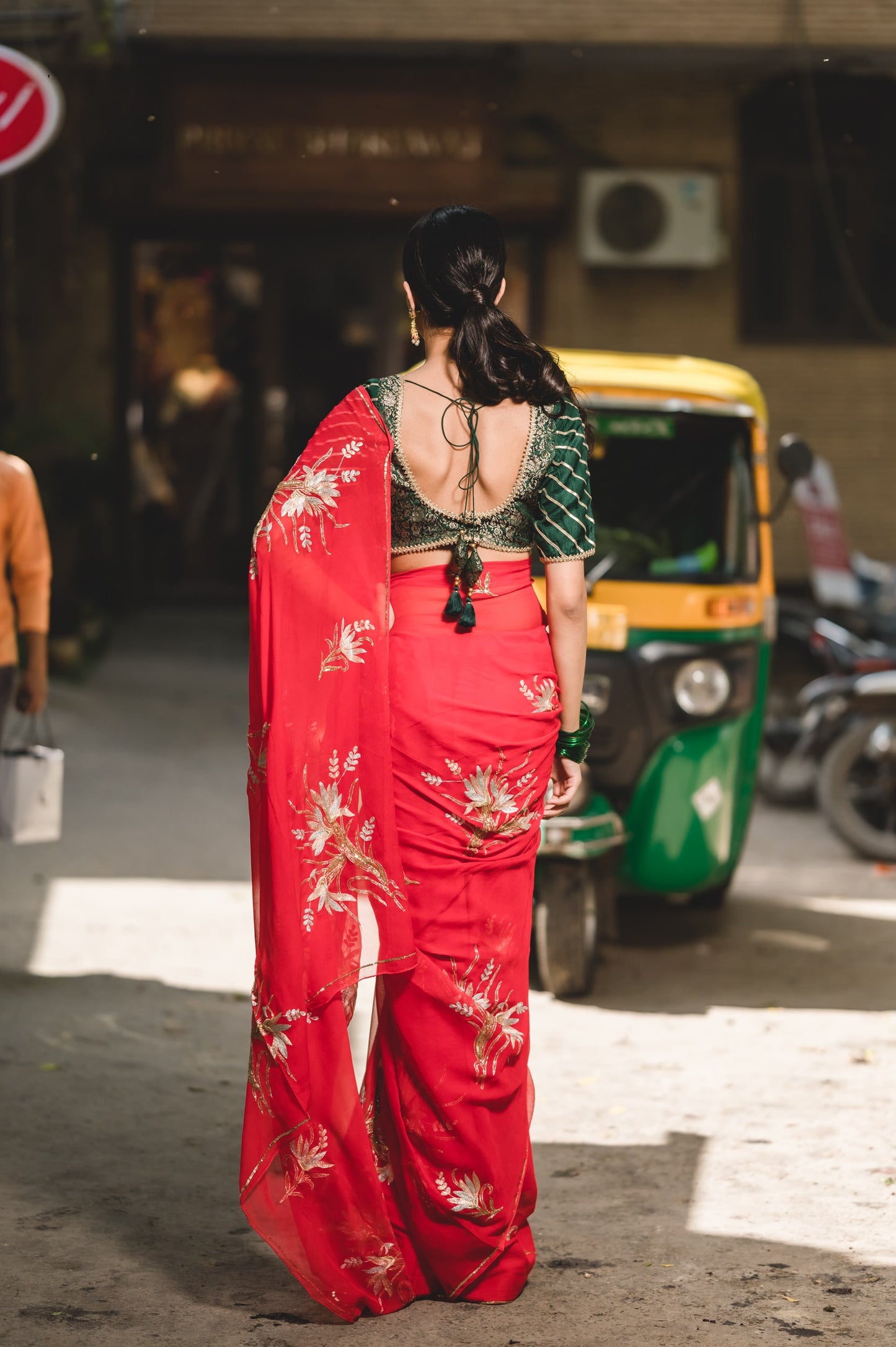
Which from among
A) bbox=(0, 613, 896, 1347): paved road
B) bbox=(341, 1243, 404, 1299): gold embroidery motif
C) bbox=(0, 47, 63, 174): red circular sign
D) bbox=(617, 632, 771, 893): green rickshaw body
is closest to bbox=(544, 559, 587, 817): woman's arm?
bbox=(341, 1243, 404, 1299): gold embroidery motif

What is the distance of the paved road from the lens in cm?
323

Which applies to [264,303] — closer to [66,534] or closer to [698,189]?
[66,534]

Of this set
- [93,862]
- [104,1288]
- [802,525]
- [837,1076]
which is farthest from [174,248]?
[104,1288]

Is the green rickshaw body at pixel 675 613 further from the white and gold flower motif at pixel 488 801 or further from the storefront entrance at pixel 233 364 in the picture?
the storefront entrance at pixel 233 364

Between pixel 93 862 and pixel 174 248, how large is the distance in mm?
8128

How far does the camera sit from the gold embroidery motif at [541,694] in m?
3.26

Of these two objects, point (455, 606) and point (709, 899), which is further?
point (709, 899)

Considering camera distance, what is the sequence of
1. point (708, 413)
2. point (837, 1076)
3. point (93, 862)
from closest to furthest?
point (837, 1076) < point (708, 413) < point (93, 862)

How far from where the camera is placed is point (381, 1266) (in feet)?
10.5

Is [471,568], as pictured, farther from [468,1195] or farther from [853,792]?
[853,792]

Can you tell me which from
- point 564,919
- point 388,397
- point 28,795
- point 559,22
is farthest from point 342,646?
point 559,22

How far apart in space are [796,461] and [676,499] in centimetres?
50

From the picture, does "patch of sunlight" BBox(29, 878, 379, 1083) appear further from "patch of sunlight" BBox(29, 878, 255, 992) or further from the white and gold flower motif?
the white and gold flower motif

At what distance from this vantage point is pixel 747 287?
13742 mm
